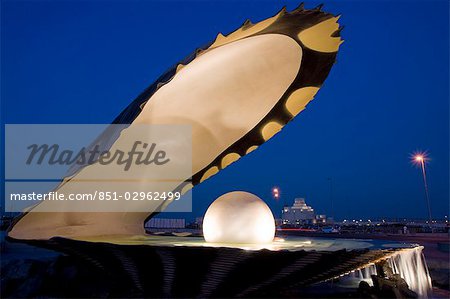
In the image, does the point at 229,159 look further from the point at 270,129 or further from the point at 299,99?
the point at 299,99

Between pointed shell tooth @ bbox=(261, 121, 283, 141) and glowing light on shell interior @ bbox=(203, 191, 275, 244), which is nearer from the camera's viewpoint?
glowing light on shell interior @ bbox=(203, 191, 275, 244)

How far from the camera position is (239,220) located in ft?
21.5

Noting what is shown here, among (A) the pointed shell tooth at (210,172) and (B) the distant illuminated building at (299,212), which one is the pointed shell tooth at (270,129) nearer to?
(A) the pointed shell tooth at (210,172)

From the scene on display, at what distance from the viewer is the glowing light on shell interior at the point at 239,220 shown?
21.5 feet

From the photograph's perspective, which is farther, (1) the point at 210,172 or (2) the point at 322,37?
(1) the point at 210,172

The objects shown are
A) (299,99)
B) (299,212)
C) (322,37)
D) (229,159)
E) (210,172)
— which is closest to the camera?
(322,37)

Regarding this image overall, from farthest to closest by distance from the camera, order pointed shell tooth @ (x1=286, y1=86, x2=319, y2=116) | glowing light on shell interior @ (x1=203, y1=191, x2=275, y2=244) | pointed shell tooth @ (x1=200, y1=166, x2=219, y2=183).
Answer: pointed shell tooth @ (x1=200, y1=166, x2=219, y2=183) → pointed shell tooth @ (x1=286, y1=86, x2=319, y2=116) → glowing light on shell interior @ (x1=203, y1=191, x2=275, y2=244)

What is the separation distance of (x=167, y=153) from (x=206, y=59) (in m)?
3.13

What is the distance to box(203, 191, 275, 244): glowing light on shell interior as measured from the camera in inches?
257

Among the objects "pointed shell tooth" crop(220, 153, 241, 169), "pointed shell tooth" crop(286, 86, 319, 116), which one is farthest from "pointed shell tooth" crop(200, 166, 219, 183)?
"pointed shell tooth" crop(286, 86, 319, 116)

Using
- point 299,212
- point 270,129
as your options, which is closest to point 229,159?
point 270,129

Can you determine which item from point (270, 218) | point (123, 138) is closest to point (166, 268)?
point (270, 218)

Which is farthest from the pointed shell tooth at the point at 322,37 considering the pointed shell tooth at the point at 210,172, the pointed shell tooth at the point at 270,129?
the pointed shell tooth at the point at 210,172

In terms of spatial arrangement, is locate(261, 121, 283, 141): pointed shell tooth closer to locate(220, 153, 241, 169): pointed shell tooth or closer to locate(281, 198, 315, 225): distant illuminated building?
locate(220, 153, 241, 169): pointed shell tooth
